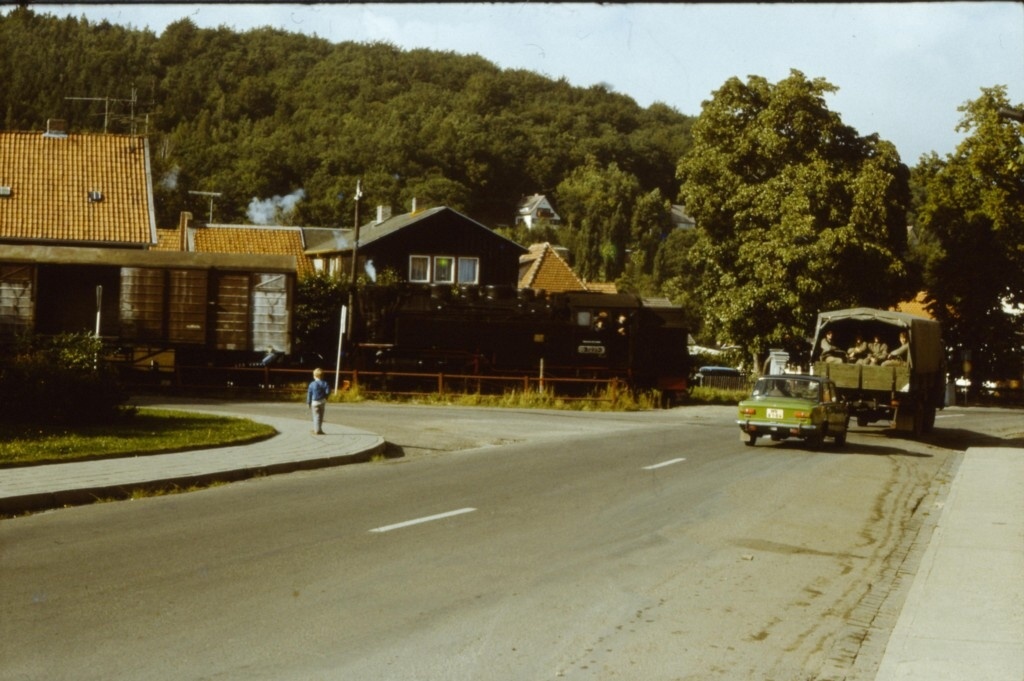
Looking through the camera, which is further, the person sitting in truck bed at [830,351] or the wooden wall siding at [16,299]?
the wooden wall siding at [16,299]

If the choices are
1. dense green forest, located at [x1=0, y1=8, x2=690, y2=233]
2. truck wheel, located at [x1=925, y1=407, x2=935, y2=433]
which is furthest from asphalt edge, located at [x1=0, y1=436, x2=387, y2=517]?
dense green forest, located at [x1=0, y1=8, x2=690, y2=233]

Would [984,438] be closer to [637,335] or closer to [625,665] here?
[637,335]

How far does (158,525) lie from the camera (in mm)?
12641

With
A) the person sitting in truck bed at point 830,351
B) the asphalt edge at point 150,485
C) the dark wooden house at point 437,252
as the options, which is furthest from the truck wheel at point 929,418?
the dark wooden house at point 437,252

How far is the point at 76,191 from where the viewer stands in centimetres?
4959

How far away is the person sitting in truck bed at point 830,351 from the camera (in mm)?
33500

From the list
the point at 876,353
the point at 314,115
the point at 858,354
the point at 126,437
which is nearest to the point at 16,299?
the point at 126,437

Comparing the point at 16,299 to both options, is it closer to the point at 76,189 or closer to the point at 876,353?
the point at 76,189

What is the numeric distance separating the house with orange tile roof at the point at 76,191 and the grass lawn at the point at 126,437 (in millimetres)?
24303

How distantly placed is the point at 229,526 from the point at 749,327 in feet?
145

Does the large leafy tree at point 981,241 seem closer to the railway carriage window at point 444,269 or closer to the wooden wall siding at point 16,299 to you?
the railway carriage window at point 444,269

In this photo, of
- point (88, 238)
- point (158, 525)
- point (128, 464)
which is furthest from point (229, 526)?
point (88, 238)

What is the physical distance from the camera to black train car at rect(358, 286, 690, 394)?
134 feet

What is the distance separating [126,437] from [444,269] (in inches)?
1781
